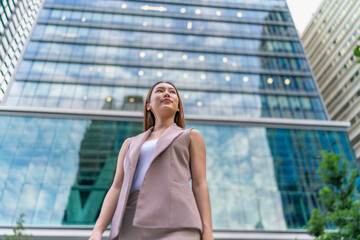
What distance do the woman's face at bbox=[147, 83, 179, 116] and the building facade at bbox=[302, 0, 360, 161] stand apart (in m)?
44.4

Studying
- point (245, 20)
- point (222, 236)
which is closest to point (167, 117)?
point (222, 236)

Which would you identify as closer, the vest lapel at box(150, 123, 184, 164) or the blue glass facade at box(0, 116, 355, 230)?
the vest lapel at box(150, 123, 184, 164)

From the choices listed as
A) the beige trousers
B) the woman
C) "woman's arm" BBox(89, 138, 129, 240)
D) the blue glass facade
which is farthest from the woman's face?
the blue glass facade

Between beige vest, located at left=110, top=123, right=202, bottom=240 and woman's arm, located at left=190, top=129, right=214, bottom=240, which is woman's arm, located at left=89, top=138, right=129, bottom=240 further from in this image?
woman's arm, located at left=190, top=129, right=214, bottom=240

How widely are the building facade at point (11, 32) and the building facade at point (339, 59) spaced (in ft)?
154

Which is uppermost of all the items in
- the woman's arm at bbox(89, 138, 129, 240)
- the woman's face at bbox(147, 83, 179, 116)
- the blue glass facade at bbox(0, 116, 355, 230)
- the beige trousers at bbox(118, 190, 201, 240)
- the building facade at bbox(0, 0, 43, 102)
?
the building facade at bbox(0, 0, 43, 102)

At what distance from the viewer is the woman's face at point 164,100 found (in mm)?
2393

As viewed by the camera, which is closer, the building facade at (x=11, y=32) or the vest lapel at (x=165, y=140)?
the vest lapel at (x=165, y=140)

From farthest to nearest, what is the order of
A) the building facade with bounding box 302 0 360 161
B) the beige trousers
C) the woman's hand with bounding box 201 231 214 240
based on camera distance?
the building facade with bounding box 302 0 360 161
the woman's hand with bounding box 201 231 214 240
the beige trousers

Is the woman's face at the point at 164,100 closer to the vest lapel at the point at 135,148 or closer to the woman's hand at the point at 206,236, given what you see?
the vest lapel at the point at 135,148

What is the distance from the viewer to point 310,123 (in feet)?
75.0

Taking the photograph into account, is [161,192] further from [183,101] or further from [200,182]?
[183,101]

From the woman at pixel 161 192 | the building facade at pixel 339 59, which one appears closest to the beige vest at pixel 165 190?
the woman at pixel 161 192

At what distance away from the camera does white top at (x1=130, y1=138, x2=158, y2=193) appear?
6.18ft
